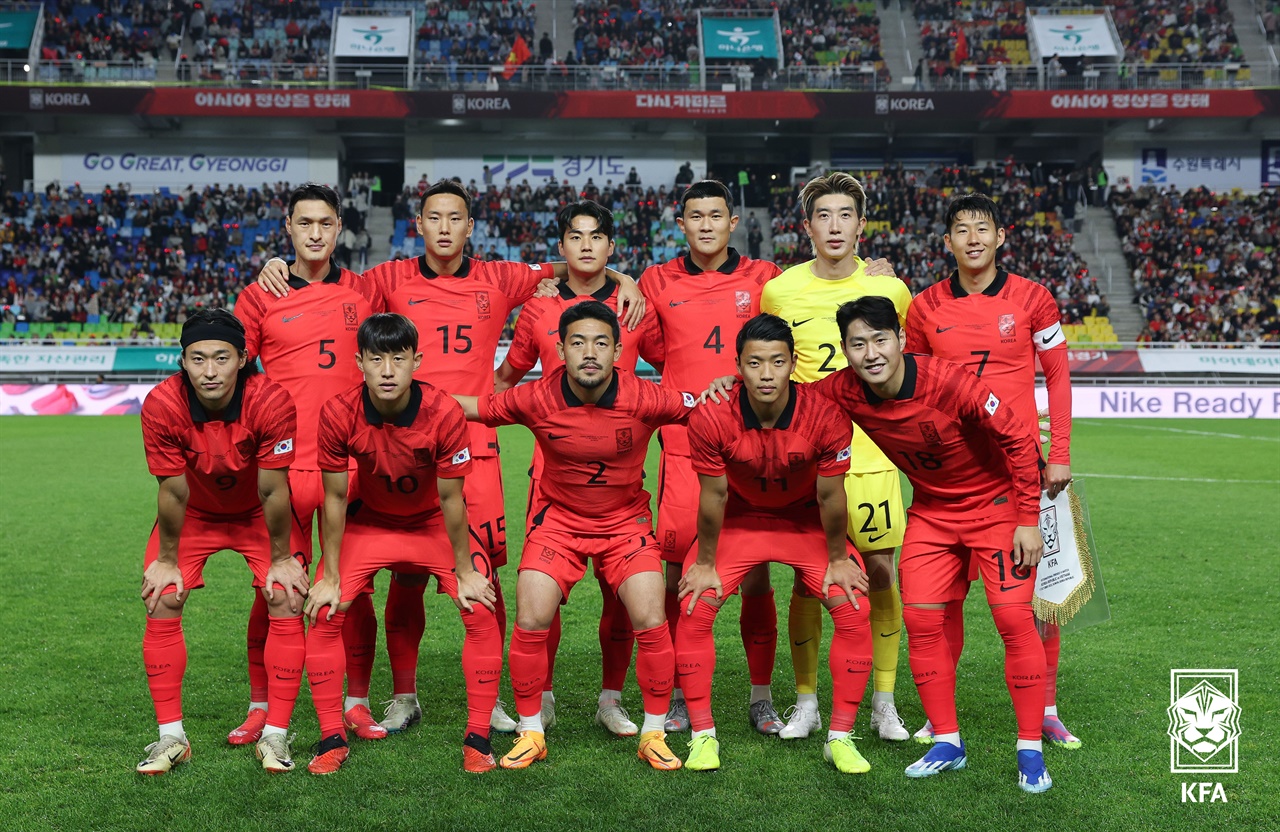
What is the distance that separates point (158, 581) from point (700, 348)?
274cm

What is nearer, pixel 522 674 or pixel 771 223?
pixel 522 674

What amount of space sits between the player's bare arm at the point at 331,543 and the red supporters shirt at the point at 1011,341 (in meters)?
2.85

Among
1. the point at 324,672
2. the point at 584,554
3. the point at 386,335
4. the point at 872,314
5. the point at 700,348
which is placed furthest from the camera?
the point at 700,348

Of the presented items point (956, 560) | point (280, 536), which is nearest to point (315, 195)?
point (280, 536)

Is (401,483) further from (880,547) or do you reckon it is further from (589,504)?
(880,547)

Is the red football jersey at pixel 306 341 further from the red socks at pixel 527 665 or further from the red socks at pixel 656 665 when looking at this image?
the red socks at pixel 656 665

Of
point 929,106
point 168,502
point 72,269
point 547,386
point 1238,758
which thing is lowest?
point 1238,758

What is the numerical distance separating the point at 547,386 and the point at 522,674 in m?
1.30

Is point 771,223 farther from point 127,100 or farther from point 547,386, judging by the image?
point 547,386

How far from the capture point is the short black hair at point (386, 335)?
4.58 meters

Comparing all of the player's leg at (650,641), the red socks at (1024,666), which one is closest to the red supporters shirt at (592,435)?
the player's leg at (650,641)

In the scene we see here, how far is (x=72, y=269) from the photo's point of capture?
3094cm

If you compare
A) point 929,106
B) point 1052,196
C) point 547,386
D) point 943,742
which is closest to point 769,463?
point 547,386

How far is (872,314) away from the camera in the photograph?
445 centimetres
